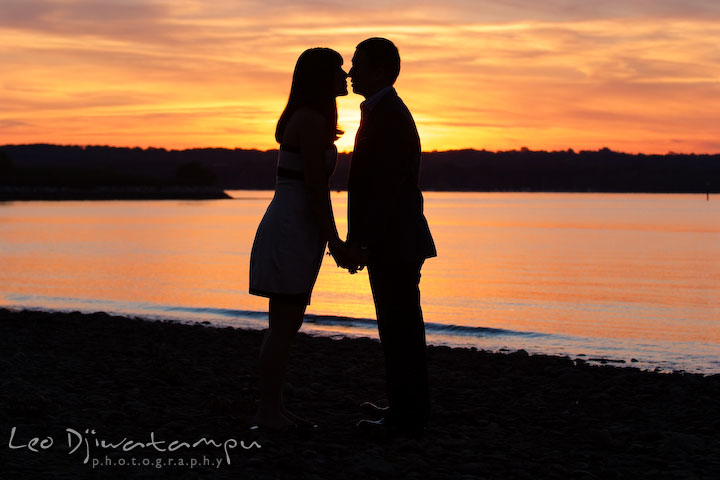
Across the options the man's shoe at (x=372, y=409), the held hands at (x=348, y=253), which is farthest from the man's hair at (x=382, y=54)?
the man's shoe at (x=372, y=409)

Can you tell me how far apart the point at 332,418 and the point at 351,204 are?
6.68 feet

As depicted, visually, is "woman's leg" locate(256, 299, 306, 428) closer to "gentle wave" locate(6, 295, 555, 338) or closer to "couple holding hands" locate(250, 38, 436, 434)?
"couple holding hands" locate(250, 38, 436, 434)

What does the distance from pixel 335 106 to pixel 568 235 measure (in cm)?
5830

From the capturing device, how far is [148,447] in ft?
17.0

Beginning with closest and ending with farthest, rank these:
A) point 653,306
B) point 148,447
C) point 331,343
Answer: point 148,447 → point 331,343 → point 653,306

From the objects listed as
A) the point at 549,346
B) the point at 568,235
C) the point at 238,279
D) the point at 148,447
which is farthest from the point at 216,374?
the point at 568,235

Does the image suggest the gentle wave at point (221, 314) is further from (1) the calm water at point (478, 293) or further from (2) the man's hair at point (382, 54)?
(2) the man's hair at point (382, 54)

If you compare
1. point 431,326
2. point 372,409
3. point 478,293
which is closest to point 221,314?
point 431,326

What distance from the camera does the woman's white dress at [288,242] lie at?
17.6ft

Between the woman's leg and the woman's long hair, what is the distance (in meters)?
1.23

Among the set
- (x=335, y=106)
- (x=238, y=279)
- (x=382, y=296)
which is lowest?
(x=238, y=279)

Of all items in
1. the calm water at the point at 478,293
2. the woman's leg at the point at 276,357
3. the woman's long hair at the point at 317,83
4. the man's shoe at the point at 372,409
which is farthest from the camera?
the calm water at the point at 478,293

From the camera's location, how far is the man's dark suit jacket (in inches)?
210

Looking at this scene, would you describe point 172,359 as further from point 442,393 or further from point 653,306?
point 653,306
